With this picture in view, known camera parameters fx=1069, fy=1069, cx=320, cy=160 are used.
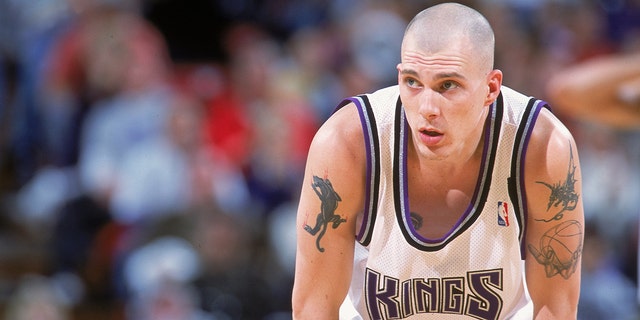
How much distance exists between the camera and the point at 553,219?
4.00 m

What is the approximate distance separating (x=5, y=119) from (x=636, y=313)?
5.80 meters

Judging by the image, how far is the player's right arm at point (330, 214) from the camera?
398cm

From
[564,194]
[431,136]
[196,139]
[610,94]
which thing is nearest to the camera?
[431,136]

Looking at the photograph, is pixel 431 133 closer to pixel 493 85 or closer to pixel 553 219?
pixel 493 85

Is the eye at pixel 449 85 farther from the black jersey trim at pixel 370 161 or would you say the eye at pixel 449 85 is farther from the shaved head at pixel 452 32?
the black jersey trim at pixel 370 161

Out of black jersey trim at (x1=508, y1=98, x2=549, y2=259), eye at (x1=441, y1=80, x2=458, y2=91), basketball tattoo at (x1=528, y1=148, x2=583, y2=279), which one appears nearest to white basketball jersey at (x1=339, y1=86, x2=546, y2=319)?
black jersey trim at (x1=508, y1=98, x2=549, y2=259)

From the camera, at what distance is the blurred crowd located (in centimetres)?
836

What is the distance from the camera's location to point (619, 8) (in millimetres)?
10250

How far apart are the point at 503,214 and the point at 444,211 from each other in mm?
229

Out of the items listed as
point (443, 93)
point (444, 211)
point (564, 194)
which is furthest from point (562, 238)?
point (443, 93)

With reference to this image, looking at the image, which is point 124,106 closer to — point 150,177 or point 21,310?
point 150,177

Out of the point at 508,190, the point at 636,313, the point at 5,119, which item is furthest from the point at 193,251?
the point at 508,190

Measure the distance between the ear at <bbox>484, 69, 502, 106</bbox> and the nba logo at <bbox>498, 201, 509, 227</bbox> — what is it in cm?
41

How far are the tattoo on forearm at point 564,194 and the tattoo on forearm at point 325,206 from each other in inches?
30.1
